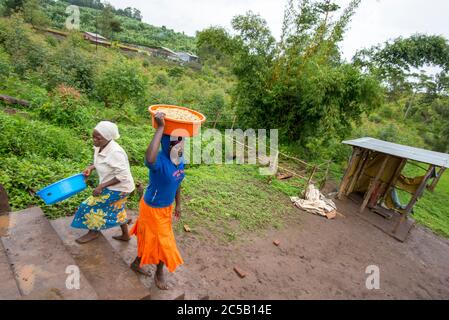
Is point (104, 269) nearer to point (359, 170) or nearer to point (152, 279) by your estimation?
point (152, 279)

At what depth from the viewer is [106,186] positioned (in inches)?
98.4

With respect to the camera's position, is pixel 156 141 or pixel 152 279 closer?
pixel 156 141

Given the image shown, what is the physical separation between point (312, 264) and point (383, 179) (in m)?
4.27

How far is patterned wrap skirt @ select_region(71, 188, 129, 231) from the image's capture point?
8.69 ft

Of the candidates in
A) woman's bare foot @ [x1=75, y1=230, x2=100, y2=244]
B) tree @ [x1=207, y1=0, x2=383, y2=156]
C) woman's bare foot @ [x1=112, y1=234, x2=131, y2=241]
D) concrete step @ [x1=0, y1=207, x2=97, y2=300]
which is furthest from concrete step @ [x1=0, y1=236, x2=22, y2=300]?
tree @ [x1=207, y1=0, x2=383, y2=156]

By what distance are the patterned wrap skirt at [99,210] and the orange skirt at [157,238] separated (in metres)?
0.40

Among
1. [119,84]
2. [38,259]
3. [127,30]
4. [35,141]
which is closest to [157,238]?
[38,259]

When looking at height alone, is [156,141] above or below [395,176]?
above

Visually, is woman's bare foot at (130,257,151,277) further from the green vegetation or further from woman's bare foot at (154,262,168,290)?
the green vegetation

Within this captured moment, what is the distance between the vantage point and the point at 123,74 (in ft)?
29.5

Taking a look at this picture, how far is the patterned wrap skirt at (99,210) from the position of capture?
265 cm

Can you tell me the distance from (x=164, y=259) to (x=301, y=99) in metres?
8.84
